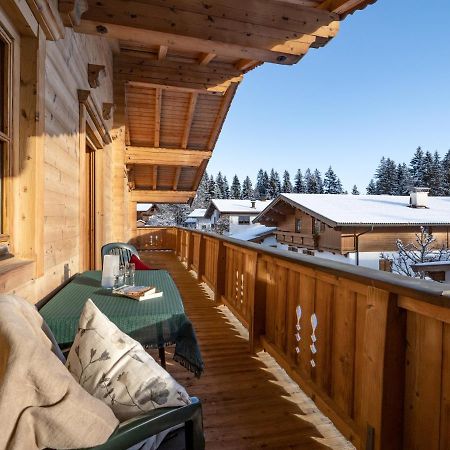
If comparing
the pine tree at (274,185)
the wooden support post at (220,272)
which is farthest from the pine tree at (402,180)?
the wooden support post at (220,272)

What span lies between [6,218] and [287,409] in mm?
2168

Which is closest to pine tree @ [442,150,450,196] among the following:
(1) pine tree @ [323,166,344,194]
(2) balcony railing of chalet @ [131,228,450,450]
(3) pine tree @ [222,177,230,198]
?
(1) pine tree @ [323,166,344,194]

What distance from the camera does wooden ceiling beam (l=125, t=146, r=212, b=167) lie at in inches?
345

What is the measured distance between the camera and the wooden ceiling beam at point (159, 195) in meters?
13.2

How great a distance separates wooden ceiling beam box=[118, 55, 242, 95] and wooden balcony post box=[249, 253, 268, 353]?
14.6 feet

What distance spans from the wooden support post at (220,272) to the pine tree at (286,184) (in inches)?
2406

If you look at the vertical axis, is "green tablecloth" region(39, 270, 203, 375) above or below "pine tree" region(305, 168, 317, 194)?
below

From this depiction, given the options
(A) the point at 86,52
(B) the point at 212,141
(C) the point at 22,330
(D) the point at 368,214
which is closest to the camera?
(C) the point at 22,330

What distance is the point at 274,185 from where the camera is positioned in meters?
65.1

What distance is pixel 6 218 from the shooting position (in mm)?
1795

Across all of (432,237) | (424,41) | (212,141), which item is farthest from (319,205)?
(424,41)

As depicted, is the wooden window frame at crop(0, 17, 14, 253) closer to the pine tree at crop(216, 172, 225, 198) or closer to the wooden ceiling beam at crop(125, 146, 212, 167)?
the wooden ceiling beam at crop(125, 146, 212, 167)

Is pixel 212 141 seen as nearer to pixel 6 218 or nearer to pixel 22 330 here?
pixel 6 218

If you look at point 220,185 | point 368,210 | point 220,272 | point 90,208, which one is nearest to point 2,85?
point 90,208
